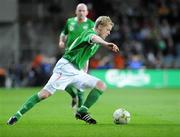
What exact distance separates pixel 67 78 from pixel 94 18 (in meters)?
19.3

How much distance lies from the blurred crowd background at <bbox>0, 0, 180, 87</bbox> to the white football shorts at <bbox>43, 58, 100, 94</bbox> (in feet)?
58.1

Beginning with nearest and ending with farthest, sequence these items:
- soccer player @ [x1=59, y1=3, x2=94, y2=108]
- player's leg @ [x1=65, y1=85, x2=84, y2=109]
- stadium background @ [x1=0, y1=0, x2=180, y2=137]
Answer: player's leg @ [x1=65, y1=85, x2=84, y2=109] < soccer player @ [x1=59, y1=3, x2=94, y2=108] < stadium background @ [x1=0, y1=0, x2=180, y2=137]

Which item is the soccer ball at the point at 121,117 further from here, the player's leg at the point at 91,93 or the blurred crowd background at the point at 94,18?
the blurred crowd background at the point at 94,18

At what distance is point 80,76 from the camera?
1261cm

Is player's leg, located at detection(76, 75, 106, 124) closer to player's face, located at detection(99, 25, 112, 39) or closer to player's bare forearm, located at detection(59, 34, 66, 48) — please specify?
player's face, located at detection(99, 25, 112, 39)

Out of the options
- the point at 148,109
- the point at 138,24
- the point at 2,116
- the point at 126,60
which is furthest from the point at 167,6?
the point at 2,116

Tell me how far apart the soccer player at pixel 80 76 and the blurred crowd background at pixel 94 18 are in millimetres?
17696

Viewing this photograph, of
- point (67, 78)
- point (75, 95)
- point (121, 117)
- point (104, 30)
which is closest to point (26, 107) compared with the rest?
point (67, 78)

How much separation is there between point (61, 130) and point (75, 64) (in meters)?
1.83

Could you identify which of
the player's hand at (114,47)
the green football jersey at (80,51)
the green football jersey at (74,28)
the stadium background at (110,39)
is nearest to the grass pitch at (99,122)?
the green football jersey at (80,51)

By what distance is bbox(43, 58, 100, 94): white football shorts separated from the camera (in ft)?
40.7

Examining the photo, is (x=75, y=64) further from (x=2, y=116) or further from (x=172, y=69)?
(x=172, y=69)

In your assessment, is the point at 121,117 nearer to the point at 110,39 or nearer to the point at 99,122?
the point at 99,122

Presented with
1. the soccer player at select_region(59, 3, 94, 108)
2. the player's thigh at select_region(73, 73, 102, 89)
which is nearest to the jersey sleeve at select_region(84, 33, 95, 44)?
the player's thigh at select_region(73, 73, 102, 89)
